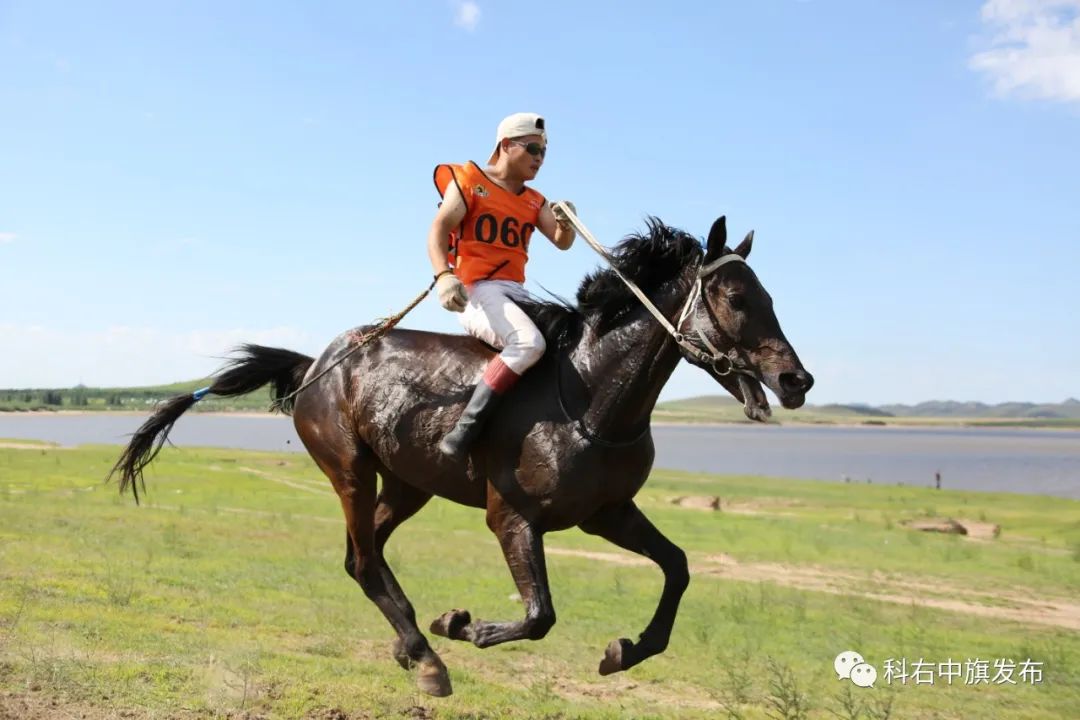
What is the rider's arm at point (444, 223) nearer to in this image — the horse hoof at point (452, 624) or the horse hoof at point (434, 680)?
the horse hoof at point (452, 624)

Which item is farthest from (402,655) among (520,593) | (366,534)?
(520,593)

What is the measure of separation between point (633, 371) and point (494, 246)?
3.75 ft

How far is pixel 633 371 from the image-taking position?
4852 millimetres

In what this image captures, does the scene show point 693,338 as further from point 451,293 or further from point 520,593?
point 520,593

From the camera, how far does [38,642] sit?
23.2 feet

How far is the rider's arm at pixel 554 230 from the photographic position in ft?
18.0

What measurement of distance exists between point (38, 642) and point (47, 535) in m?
8.41

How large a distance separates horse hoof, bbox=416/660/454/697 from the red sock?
1711 mm

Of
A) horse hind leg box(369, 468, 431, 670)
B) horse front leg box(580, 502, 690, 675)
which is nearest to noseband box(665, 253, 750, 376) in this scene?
horse front leg box(580, 502, 690, 675)

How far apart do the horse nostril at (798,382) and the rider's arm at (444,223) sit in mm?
1911

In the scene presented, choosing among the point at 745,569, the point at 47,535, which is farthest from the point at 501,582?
the point at 47,535

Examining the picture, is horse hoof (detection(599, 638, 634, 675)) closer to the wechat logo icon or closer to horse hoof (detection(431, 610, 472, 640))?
horse hoof (detection(431, 610, 472, 640))

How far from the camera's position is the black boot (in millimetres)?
4938

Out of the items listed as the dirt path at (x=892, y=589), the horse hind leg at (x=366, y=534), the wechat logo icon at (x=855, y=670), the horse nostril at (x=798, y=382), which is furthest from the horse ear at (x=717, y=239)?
the dirt path at (x=892, y=589)
